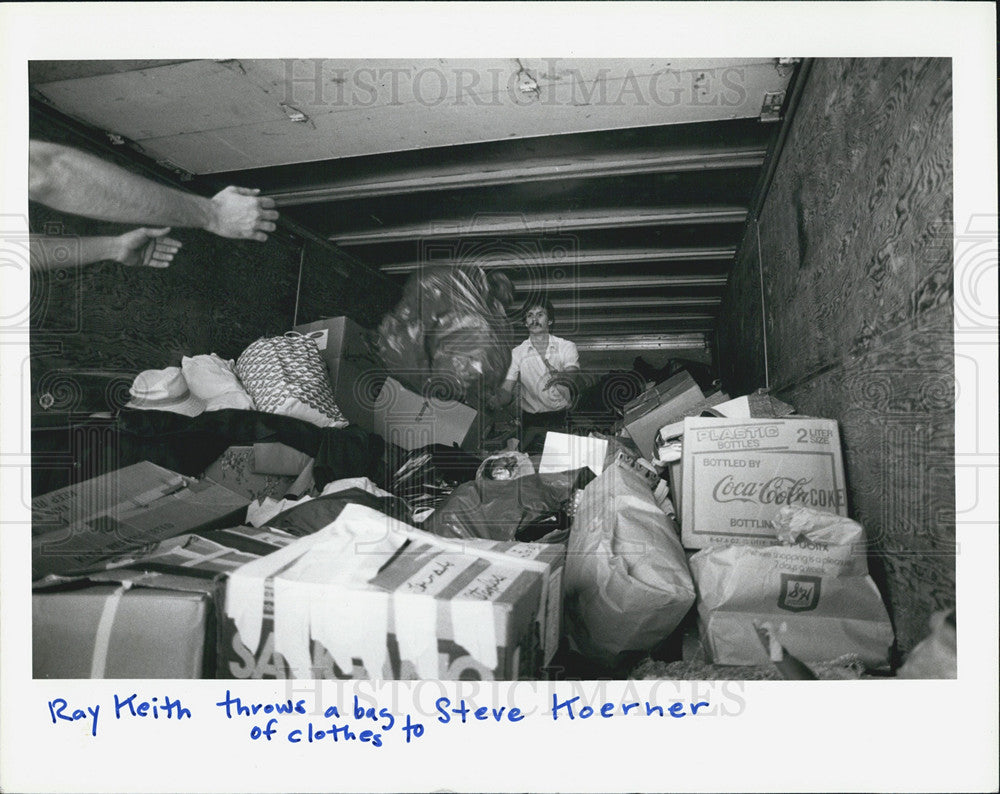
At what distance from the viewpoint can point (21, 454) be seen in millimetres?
1008

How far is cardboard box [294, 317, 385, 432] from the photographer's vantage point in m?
2.33

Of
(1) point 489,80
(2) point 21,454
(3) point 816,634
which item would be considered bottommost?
(3) point 816,634

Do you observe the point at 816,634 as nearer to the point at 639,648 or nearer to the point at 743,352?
the point at 639,648

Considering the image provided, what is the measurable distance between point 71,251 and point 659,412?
2.10 m

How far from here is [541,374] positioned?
2412mm

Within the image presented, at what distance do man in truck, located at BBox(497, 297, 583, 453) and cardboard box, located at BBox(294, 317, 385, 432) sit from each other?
1.83 feet

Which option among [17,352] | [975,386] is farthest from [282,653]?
[975,386]

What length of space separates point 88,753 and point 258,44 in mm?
1248

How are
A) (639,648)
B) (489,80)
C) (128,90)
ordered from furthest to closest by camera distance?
(128,90), (489,80), (639,648)

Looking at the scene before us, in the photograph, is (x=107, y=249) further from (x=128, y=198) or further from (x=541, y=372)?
(x=541, y=372)

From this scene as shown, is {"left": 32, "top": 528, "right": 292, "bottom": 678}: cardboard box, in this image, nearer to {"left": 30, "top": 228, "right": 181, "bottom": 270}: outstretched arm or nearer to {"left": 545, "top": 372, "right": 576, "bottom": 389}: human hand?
{"left": 30, "top": 228, "right": 181, "bottom": 270}: outstretched arm

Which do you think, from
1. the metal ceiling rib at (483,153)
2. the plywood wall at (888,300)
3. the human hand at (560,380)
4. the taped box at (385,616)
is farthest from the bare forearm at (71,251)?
the plywood wall at (888,300)

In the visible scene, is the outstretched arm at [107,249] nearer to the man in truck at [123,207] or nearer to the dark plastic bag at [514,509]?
the man in truck at [123,207]
